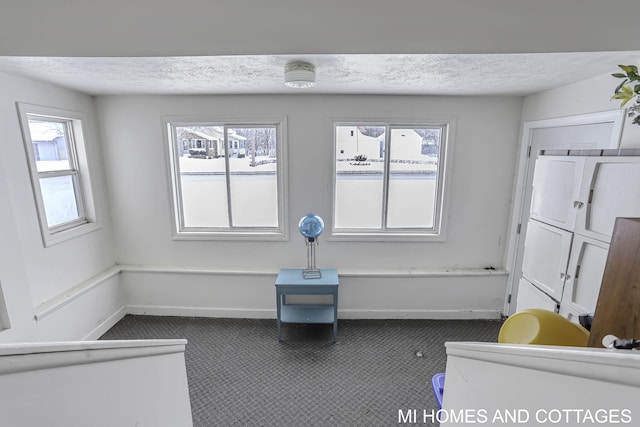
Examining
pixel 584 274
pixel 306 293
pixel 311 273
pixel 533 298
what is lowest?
pixel 306 293

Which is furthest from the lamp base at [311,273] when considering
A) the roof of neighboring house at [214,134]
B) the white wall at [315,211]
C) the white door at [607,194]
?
the white door at [607,194]

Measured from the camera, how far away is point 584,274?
4.80 ft

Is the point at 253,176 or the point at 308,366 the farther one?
the point at 253,176

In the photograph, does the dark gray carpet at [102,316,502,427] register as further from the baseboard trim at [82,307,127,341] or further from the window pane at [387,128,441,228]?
the window pane at [387,128,441,228]

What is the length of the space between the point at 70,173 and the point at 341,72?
2713 millimetres

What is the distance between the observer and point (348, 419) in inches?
77.2


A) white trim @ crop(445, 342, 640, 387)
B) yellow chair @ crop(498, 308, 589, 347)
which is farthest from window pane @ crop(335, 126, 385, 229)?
white trim @ crop(445, 342, 640, 387)

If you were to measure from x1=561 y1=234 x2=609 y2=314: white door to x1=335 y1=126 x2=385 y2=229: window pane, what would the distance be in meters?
1.77

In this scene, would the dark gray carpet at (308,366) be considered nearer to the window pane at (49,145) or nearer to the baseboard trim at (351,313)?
the baseboard trim at (351,313)

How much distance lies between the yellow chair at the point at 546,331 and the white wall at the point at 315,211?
179 centimetres

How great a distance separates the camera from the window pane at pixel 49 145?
7.84ft

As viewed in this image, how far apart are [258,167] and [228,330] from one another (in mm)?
1727

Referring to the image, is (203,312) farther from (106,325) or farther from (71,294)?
(71,294)

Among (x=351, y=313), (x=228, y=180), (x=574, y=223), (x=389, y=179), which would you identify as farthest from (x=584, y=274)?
(x=228, y=180)
